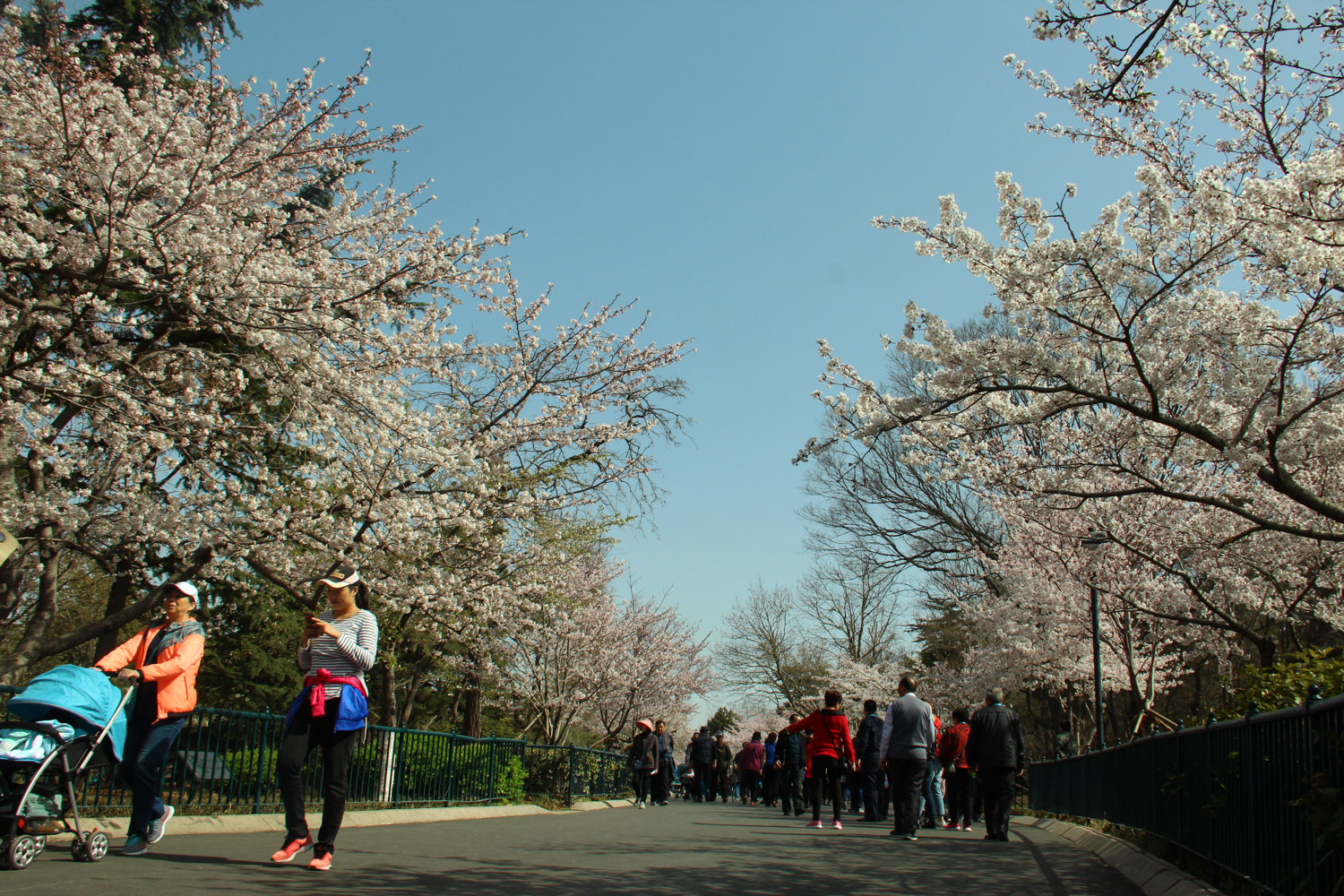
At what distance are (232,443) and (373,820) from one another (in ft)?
15.5

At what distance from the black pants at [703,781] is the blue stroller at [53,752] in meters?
21.5

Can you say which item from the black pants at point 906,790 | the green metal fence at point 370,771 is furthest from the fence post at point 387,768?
the black pants at point 906,790

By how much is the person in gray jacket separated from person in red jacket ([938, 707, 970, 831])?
281cm

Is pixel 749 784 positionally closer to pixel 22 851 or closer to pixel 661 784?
pixel 661 784

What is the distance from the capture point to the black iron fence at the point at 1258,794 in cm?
392

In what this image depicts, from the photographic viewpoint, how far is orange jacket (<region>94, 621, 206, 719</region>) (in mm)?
Result: 6273

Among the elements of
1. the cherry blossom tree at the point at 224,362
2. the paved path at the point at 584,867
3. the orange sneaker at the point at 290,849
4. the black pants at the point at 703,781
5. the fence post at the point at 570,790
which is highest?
the cherry blossom tree at the point at 224,362

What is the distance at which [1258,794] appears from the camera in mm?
5086

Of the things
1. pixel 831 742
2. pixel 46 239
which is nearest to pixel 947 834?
pixel 831 742

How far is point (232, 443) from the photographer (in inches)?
463

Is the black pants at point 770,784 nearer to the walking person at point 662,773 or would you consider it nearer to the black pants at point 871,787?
the walking person at point 662,773

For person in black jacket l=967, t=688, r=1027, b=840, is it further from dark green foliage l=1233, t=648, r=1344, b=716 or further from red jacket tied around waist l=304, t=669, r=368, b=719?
red jacket tied around waist l=304, t=669, r=368, b=719

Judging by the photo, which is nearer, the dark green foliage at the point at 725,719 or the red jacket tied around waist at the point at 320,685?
the red jacket tied around waist at the point at 320,685

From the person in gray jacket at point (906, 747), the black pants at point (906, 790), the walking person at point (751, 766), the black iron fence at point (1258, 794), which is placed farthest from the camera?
the walking person at point (751, 766)
